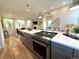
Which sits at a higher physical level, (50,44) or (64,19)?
(64,19)

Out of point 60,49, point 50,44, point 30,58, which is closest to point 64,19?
point 50,44

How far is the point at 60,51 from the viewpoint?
163cm

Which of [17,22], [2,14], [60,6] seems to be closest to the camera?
[60,6]

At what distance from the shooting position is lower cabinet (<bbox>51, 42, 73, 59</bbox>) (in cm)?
143

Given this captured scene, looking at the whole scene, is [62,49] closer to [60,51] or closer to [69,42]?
[60,51]

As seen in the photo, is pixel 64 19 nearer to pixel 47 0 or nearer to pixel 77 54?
pixel 47 0

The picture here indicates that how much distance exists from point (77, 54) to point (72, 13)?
1698mm

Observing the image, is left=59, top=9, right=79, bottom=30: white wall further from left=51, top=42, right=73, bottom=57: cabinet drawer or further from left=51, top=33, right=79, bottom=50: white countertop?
left=51, top=42, right=73, bottom=57: cabinet drawer

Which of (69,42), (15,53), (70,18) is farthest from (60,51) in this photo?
(15,53)

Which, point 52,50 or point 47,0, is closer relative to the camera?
point 52,50

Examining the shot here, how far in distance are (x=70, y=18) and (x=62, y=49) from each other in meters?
1.51

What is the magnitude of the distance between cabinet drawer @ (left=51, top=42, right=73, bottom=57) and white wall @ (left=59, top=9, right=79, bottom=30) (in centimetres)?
125

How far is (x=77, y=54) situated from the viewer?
128 cm

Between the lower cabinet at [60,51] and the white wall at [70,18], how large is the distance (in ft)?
4.09
